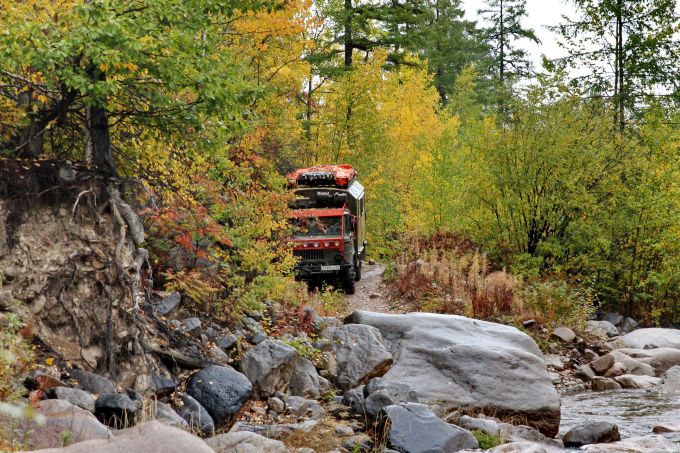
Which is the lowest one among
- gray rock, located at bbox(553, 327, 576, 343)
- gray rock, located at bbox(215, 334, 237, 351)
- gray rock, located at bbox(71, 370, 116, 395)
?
gray rock, located at bbox(553, 327, 576, 343)

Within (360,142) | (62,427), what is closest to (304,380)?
(62,427)

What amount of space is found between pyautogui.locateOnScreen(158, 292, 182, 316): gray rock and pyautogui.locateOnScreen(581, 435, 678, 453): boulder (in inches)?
218

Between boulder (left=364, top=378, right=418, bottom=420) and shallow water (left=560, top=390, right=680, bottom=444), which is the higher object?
boulder (left=364, top=378, right=418, bottom=420)

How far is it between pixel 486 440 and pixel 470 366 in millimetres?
2610

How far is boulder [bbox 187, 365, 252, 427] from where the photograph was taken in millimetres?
8156

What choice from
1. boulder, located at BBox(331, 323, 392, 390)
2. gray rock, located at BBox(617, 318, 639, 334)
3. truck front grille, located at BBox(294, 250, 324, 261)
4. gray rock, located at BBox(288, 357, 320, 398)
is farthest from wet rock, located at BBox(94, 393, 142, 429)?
gray rock, located at BBox(617, 318, 639, 334)

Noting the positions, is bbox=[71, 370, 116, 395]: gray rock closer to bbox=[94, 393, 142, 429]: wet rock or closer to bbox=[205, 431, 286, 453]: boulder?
bbox=[94, 393, 142, 429]: wet rock

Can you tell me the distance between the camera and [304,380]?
9867 millimetres

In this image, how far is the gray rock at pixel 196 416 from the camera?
25.1ft

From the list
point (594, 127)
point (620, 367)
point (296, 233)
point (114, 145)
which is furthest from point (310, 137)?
point (114, 145)

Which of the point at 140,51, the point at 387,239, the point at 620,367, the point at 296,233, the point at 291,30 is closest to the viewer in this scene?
the point at 140,51

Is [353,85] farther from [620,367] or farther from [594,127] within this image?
[620,367]

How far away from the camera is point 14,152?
324 inches

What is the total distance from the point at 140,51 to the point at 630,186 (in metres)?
14.8
